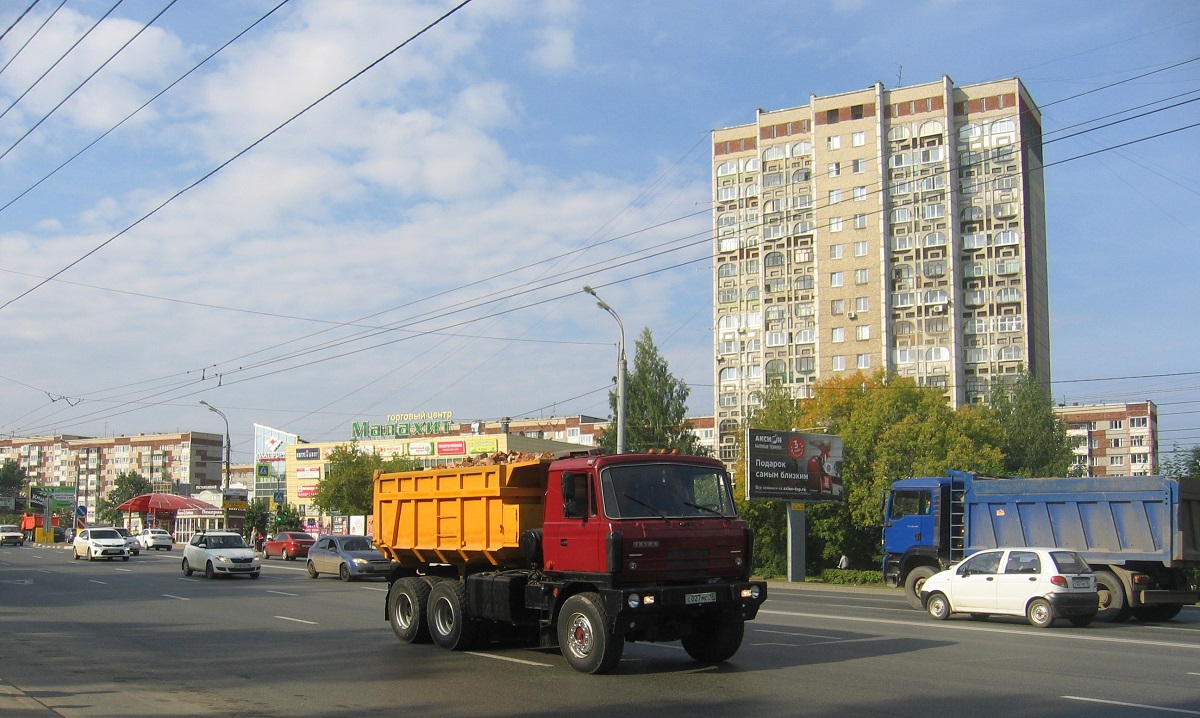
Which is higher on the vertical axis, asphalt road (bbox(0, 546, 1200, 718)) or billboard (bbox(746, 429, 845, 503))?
billboard (bbox(746, 429, 845, 503))

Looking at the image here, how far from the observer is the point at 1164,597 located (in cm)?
2127

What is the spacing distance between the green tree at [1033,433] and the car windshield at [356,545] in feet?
151

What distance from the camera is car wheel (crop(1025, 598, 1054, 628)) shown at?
744 inches

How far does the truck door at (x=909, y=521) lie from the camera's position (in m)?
25.7

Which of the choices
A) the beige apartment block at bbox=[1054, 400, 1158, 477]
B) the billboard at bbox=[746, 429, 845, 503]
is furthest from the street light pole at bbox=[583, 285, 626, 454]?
the beige apartment block at bbox=[1054, 400, 1158, 477]

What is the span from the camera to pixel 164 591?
28031 millimetres

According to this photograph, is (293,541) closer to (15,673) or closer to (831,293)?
(15,673)

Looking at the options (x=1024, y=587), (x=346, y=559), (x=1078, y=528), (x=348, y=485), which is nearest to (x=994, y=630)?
(x=1024, y=587)

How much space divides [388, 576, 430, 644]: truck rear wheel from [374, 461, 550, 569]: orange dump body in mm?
378

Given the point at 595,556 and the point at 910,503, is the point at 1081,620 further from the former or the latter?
the point at 595,556

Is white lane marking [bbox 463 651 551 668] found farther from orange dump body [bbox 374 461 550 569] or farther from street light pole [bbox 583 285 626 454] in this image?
street light pole [bbox 583 285 626 454]

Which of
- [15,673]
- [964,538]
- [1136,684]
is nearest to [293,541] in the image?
[964,538]

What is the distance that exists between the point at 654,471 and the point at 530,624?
8.81 feet

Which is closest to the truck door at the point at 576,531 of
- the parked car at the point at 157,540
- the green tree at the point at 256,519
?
the parked car at the point at 157,540
